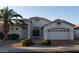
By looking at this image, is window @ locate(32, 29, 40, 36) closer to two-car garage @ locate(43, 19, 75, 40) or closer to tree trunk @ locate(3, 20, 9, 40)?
two-car garage @ locate(43, 19, 75, 40)

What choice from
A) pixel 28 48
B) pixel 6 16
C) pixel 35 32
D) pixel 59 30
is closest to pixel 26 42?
pixel 28 48

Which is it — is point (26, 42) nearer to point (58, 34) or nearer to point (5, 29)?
point (5, 29)

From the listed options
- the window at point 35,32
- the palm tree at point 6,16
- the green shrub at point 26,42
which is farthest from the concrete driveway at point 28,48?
the window at point 35,32

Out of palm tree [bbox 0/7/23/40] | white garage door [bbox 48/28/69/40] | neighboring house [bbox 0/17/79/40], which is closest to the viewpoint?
palm tree [bbox 0/7/23/40]

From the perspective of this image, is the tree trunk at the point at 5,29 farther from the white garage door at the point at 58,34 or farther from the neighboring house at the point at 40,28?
the white garage door at the point at 58,34

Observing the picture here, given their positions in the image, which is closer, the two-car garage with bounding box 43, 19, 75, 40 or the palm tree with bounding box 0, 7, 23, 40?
the palm tree with bounding box 0, 7, 23, 40

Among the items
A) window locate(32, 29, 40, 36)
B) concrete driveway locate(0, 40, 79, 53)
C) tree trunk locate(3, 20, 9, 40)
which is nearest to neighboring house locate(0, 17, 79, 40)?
window locate(32, 29, 40, 36)
